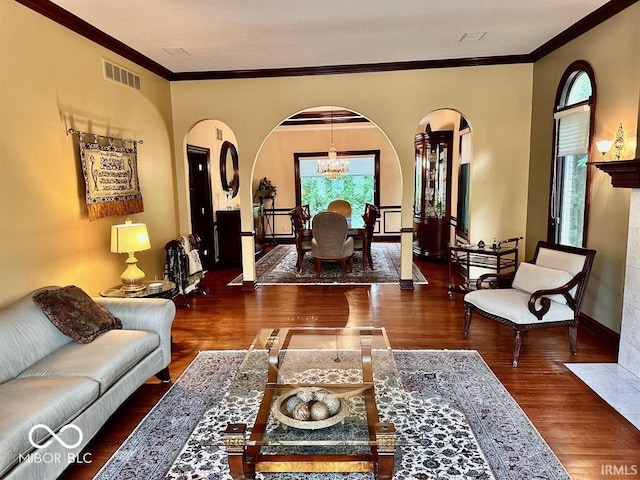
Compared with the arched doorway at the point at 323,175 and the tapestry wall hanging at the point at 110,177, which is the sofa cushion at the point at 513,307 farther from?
the arched doorway at the point at 323,175

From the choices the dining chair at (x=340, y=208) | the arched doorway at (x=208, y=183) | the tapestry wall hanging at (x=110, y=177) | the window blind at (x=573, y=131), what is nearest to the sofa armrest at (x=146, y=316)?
the tapestry wall hanging at (x=110, y=177)

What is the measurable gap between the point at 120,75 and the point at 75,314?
2891 millimetres

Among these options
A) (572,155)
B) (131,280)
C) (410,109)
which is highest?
(410,109)

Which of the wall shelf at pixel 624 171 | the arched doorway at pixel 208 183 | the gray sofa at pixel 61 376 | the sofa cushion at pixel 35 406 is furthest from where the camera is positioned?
the arched doorway at pixel 208 183

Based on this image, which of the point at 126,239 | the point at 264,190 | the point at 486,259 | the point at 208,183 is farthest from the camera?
the point at 264,190

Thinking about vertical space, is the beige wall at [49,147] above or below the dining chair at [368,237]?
above

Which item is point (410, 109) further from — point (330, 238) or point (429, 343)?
point (429, 343)

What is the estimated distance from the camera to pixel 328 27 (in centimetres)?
416

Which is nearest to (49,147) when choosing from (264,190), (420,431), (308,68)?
(308,68)

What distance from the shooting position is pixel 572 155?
15.0 feet

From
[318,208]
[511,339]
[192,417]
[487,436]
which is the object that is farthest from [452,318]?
[318,208]

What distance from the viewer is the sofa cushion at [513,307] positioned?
3.55 meters

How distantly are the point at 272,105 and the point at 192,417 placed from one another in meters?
4.29

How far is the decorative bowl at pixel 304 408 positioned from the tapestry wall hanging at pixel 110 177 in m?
2.72
